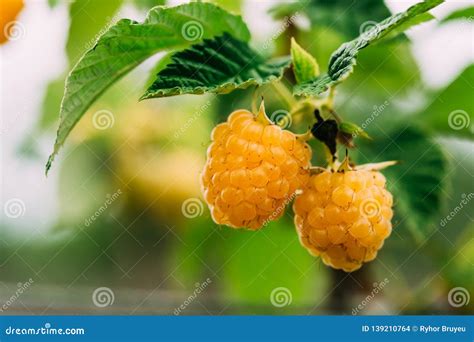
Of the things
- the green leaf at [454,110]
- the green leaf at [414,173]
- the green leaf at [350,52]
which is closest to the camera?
the green leaf at [350,52]

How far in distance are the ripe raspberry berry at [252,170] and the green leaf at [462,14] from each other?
0.51 m

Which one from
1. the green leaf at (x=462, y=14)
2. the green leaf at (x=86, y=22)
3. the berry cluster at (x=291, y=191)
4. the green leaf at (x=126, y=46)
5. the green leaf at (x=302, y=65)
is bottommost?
the green leaf at (x=462, y=14)

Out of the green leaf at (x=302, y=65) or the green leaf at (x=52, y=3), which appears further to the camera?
the green leaf at (x=52, y=3)

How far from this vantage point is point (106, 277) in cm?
142

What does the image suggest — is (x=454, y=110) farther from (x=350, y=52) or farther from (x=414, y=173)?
(x=350, y=52)

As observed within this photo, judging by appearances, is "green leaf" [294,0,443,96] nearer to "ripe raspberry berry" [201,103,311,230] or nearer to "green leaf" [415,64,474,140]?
"ripe raspberry berry" [201,103,311,230]

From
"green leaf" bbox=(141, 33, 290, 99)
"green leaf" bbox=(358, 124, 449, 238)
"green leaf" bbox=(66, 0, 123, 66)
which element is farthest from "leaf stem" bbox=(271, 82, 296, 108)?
"green leaf" bbox=(66, 0, 123, 66)

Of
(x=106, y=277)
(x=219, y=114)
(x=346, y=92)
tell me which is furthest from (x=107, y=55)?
(x=106, y=277)

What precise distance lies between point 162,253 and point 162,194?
13 cm

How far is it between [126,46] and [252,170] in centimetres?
21

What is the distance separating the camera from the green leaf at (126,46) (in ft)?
2.23

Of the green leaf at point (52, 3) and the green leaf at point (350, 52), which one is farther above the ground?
the green leaf at point (52, 3)

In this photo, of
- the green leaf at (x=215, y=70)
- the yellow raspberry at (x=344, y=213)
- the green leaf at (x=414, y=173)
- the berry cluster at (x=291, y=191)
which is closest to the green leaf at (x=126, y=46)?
the green leaf at (x=215, y=70)

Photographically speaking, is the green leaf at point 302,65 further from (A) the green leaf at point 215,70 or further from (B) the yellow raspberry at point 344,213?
(B) the yellow raspberry at point 344,213
